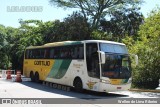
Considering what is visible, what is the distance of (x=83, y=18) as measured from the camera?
150 feet

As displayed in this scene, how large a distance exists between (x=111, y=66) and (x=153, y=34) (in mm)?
9929

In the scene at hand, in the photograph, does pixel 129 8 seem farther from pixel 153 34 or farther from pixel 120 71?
pixel 120 71

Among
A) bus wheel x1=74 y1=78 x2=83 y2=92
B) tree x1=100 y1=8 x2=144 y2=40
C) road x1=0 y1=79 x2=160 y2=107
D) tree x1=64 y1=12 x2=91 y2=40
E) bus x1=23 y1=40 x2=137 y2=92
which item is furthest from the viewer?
tree x1=100 y1=8 x2=144 y2=40

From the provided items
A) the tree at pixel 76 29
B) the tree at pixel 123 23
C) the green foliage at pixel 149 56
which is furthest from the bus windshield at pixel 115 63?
the tree at pixel 123 23

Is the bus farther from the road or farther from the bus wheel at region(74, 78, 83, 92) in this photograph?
the road

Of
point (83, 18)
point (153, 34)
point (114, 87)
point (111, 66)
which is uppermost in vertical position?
point (83, 18)

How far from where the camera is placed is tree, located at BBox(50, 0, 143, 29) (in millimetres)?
47031

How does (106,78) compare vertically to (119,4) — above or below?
below

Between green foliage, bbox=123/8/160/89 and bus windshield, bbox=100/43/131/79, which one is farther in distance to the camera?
green foliage, bbox=123/8/160/89

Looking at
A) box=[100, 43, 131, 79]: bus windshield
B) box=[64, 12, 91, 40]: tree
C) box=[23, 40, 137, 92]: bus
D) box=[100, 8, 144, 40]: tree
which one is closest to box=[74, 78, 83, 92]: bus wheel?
box=[23, 40, 137, 92]: bus

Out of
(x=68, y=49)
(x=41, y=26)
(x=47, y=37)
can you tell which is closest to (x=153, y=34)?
(x=68, y=49)

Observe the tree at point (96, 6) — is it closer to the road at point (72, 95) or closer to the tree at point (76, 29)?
the tree at point (76, 29)

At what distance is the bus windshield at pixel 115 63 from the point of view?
18422 mm

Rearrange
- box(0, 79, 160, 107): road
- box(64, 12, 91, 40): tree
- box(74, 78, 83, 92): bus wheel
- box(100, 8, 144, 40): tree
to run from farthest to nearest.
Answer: box(100, 8, 144, 40): tree, box(64, 12, 91, 40): tree, box(74, 78, 83, 92): bus wheel, box(0, 79, 160, 107): road
